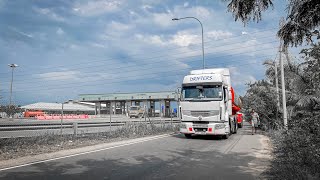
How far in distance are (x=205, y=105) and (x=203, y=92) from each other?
0.84 metres

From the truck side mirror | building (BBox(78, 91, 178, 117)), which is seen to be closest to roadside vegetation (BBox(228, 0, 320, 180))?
the truck side mirror

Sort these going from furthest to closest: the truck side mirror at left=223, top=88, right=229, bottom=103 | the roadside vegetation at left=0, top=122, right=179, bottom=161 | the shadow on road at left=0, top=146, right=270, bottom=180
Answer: the truck side mirror at left=223, top=88, right=229, bottom=103
the roadside vegetation at left=0, top=122, right=179, bottom=161
the shadow on road at left=0, top=146, right=270, bottom=180

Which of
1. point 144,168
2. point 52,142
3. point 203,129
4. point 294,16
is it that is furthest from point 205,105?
point 294,16

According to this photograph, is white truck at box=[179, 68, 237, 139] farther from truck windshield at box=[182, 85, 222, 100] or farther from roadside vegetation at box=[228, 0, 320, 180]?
roadside vegetation at box=[228, 0, 320, 180]

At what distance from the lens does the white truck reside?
731 inches

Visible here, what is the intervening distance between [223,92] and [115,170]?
11055mm

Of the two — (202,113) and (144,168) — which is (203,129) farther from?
(144,168)

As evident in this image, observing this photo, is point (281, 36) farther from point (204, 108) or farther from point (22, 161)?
point (204, 108)

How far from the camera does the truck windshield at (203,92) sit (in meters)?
18.7

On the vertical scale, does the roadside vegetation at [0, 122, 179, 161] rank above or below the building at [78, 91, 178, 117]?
below

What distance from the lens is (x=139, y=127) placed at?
24.2 metres

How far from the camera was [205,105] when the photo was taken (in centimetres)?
1861

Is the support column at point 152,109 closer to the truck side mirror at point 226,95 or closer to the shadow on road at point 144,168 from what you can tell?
the truck side mirror at point 226,95

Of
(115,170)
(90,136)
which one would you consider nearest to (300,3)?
(115,170)
